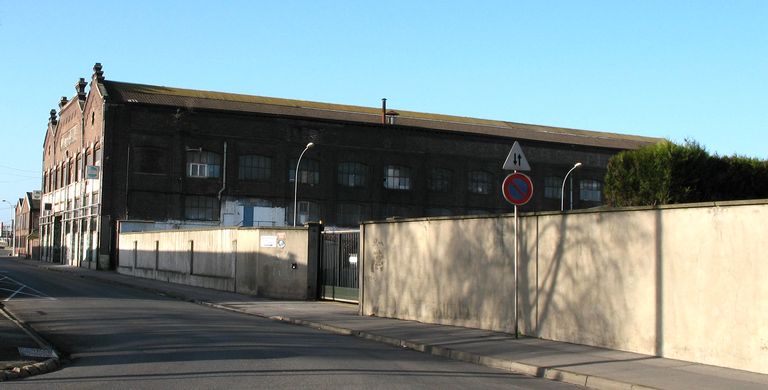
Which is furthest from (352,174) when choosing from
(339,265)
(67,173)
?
(339,265)

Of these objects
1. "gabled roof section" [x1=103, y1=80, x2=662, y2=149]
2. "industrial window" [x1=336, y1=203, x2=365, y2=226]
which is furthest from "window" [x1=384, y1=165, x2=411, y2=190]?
"gabled roof section" [x1=103, y1=80, x2=662, y2=149]

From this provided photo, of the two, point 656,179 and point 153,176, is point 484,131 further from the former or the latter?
point 656,179

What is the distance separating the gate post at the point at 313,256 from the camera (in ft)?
87.1

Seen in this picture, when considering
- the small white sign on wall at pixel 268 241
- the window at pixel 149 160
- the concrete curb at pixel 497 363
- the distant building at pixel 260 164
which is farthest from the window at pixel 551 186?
the concrete curb at pixel 497 363

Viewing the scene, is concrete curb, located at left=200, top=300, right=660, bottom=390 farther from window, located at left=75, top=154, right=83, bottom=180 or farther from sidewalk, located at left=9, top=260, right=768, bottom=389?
window, located at left=75, top=154, right=83, bottom=180

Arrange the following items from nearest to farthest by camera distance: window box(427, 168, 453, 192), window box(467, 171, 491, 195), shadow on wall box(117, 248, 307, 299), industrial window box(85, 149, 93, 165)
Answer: shadow on wall box(117, 248, 307, 299)
industrial window box(85, 149, 93, 165)
window box(427, 168, 453, 192)
window box(467, 171, 491, 195)

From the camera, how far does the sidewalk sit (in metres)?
10.2

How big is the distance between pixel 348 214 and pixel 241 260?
115ft

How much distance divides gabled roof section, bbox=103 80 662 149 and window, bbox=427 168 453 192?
3942 mm

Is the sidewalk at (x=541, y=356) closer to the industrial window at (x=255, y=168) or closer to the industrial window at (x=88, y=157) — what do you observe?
the industrial window at (x=255, y=168)

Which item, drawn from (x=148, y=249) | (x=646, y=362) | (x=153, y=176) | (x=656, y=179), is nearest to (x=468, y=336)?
(x=646, y=362)

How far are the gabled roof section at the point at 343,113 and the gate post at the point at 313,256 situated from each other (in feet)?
119

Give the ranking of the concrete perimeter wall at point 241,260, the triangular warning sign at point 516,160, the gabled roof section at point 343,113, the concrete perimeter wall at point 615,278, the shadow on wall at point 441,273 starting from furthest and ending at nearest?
the gabled roof section at point 343,113 < the concrete perimeter wall at point 241,260 < the shadow on wall at point 441,273 < the triangular warning sign at point 516,160 < the concrete perimeter wall at point 615,278

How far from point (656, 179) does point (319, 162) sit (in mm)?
48164
